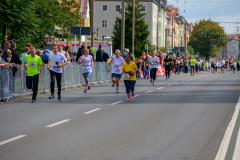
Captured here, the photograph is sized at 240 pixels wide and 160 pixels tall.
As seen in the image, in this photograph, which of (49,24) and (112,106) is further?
(49,24)

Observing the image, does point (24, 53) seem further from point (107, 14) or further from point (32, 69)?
point (107, 14)

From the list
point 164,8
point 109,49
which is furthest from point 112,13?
point 109,49

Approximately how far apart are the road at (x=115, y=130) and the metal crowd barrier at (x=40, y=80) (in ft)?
3.44

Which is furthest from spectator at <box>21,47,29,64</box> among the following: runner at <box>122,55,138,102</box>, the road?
runner at <box>122,55,138,102</box>

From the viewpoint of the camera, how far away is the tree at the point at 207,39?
13938 cm

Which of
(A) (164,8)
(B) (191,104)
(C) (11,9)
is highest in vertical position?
(A) (164,8)

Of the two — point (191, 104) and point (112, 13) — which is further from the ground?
point (112, 13)

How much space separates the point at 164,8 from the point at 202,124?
115624 millimetres

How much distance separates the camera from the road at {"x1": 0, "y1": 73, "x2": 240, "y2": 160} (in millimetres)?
7871

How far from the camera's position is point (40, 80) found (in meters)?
20.8

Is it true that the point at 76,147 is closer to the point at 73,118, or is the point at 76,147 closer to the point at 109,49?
the point at 73,118

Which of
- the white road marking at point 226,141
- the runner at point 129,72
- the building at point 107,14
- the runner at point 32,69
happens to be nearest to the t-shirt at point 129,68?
the runner at point 129,72

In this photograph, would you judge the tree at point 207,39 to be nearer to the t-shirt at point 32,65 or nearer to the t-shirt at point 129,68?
the t-shirt at point 129,68

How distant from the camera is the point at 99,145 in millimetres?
8617
